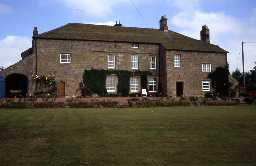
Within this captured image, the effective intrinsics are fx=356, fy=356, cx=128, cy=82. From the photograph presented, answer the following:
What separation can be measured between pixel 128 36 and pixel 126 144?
36722mm

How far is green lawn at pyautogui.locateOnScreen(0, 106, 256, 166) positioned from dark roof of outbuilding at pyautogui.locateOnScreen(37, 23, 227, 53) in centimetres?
2814

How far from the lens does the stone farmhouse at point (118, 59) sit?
138 ft

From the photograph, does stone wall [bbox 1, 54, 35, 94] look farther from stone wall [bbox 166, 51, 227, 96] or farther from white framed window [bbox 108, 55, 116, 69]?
stone wall [bbox 166, 51, 227, 96]

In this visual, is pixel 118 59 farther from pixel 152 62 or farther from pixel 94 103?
pixel 94 103

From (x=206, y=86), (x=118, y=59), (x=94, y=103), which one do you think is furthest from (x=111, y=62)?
(x=94, y=103)

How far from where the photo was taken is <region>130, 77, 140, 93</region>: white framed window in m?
46.7

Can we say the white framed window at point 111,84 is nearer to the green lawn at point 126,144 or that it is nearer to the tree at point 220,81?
the tree at point 220,81

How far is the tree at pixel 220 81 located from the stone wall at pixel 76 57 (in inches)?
415

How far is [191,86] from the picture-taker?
48531 millimetres

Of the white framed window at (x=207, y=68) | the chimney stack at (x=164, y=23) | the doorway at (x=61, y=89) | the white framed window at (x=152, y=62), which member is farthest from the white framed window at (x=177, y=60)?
the doorway at (x=61, y=89)

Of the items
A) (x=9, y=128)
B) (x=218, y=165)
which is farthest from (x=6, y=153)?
(x=218, y=165)

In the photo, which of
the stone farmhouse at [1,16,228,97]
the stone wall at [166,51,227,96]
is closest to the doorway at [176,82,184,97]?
Answer: the stone farmhouse at [1,16,228,97]

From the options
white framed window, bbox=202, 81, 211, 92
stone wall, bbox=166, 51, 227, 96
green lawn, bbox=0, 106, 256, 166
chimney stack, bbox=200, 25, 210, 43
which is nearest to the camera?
green lawn, bbox=0, 106, 256, 166

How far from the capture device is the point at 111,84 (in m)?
45.7
